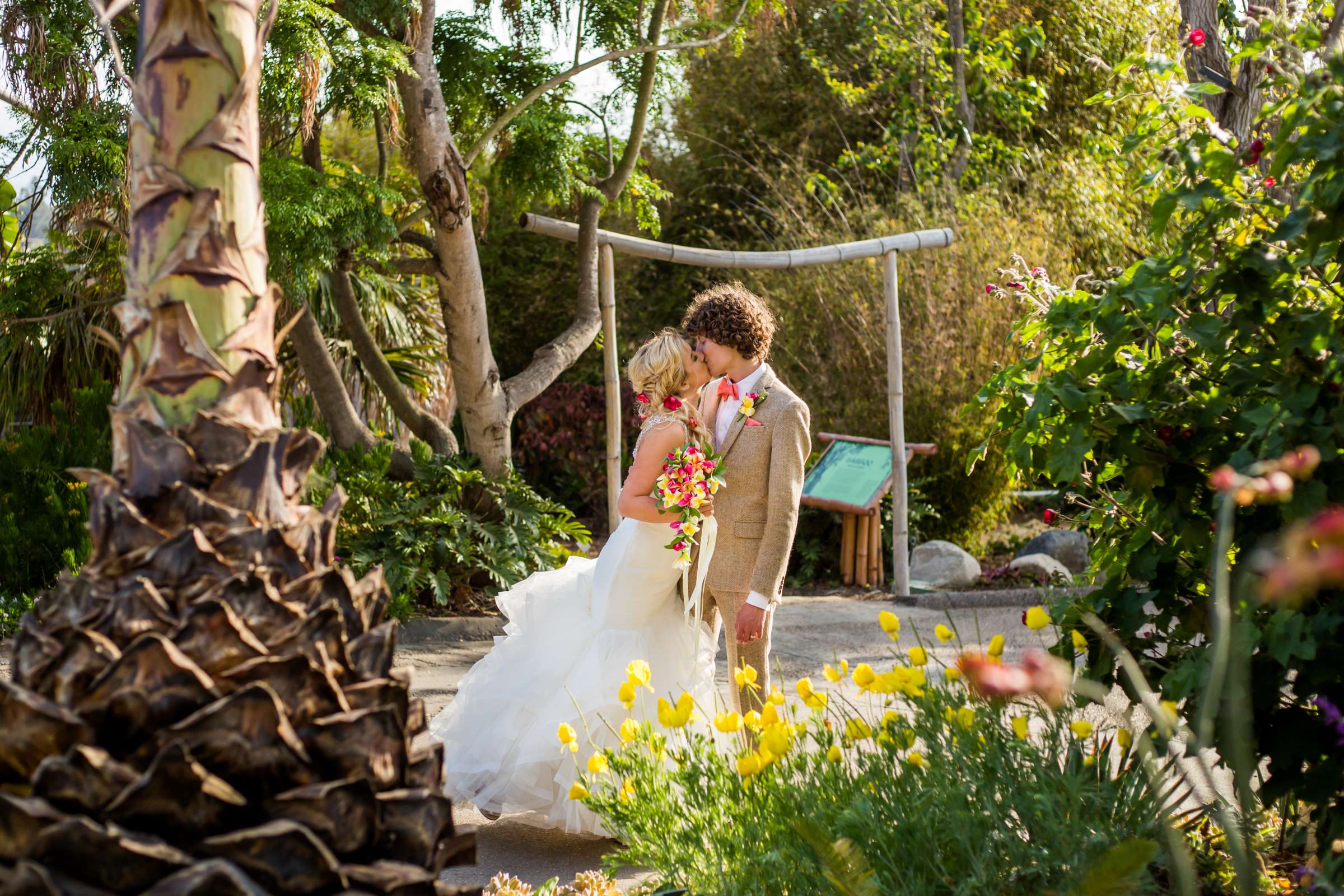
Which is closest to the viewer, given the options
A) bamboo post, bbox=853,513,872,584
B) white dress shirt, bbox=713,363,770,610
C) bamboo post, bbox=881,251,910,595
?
white dress shirt, bbox=713,363,770,610

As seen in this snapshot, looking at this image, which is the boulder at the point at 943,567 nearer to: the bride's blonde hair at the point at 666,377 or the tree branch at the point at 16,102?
the bride's blonde hair at the point at 666,377

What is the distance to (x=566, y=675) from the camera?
3818mm

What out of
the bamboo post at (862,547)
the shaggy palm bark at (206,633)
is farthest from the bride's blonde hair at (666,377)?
the bamboo post at (862,547)

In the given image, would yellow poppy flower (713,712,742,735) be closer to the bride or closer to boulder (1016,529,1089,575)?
the bride

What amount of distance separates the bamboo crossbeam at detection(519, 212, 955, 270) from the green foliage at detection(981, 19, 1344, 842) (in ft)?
14.9

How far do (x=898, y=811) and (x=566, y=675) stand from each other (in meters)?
1.89

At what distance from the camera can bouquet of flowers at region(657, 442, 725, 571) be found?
3723 millimetres

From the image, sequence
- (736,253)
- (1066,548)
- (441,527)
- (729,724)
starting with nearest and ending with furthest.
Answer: (729,724), (441,527), (736,253), (1066,548)

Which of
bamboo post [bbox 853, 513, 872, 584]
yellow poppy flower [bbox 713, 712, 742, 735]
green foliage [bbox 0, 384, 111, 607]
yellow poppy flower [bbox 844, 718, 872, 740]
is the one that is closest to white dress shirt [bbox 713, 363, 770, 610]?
yellow poppy flower [bbox 713, 712, 742, 735]

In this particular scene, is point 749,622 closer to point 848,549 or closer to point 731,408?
point 731,408

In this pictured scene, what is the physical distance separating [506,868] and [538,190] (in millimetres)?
4935

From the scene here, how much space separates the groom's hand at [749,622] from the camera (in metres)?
3.74

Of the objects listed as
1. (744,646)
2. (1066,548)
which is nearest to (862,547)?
(1066,548)

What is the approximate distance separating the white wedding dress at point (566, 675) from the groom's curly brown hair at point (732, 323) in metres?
0.39
